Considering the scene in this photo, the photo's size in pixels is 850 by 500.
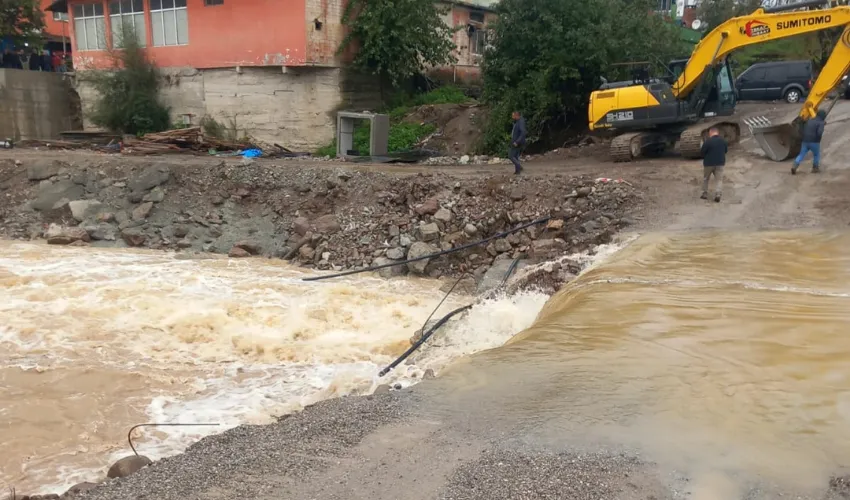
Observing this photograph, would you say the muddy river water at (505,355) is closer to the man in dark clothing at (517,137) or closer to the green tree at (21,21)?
the man in dark clothing at (517,137)

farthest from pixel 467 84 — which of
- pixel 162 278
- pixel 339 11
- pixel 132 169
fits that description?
pixel 162 278

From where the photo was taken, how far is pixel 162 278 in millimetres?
13898

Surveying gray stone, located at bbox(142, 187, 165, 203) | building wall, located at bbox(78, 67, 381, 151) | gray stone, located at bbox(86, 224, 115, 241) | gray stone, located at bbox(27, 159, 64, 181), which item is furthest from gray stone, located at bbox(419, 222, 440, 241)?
gray stone, located at bbox(27, 159, 64, 181)

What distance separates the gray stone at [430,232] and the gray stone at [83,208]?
8978mm

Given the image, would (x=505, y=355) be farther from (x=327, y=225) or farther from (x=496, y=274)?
(x=327, y=225)

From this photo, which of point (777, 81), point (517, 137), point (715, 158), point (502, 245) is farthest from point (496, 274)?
point (777, 81)

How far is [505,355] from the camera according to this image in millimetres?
7609

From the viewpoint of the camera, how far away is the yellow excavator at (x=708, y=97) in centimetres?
1472

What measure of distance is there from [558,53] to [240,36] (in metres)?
11.3

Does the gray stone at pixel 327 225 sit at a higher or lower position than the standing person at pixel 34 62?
lower

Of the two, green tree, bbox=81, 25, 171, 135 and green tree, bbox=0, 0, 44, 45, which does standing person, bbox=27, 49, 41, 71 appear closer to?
green tree, bbox=0, 0, 44, 45

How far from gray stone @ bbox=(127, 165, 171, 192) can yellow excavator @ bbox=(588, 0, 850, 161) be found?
11198 mm

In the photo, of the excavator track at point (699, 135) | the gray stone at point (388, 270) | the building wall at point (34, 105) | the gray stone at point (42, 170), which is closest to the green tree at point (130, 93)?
the building wall at point (34, 105)

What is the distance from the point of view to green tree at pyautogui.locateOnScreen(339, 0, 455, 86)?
23812mm
